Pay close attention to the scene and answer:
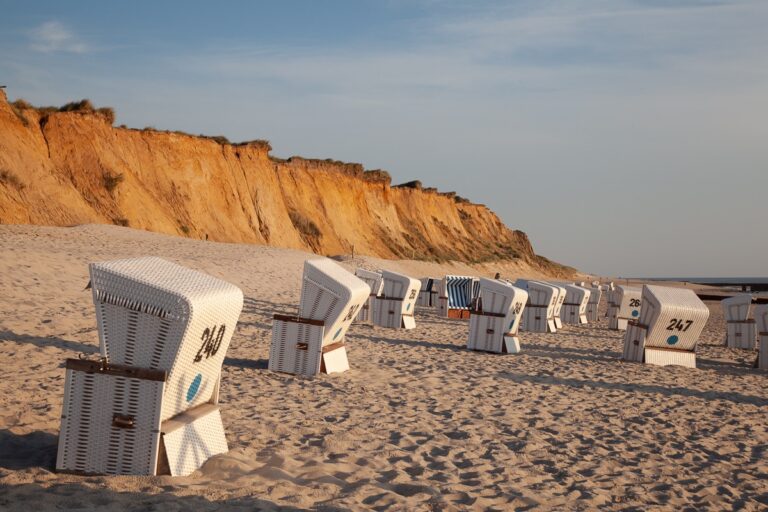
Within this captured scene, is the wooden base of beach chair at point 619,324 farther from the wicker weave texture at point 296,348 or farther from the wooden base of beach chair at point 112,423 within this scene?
the wooden base of beach chair at point 112,423

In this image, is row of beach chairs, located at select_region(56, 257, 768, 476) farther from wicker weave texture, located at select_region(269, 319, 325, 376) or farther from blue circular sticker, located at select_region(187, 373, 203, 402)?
wicker weave texture, located at select_region(269, 319, 325, 376)

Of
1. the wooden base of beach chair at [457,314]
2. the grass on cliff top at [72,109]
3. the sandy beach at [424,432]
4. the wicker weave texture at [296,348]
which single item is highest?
the grass on cliff top at [72,109]

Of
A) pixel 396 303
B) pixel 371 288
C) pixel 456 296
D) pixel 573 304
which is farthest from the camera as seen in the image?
pixel 573 304

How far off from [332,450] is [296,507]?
1.31 meters

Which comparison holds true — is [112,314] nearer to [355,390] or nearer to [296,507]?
[296,507]

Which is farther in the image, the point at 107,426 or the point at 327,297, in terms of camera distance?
the point at 327,297

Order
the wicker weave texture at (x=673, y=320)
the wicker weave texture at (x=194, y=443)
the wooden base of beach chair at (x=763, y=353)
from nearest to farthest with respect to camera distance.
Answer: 1. the wicker weave texture at (x=194, y=443)
2. the wicker weave texture at (x=673, y=320)
3. the wooden base of beach chair at (x=763, y=353)

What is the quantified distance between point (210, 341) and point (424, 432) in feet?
6.92

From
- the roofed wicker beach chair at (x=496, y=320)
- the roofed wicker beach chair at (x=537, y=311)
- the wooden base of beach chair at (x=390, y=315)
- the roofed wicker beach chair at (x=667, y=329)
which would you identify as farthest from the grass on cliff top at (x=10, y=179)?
the roofed wicker beach chair at (x=667, y=329)

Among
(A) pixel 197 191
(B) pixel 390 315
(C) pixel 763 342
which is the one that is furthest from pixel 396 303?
(A) pixel 197 191

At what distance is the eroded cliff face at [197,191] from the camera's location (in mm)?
27266

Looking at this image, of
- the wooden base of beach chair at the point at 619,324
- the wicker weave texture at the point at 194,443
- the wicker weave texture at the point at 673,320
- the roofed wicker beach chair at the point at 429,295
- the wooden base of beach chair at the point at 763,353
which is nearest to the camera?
the wicker weave texture at the point at 194,443

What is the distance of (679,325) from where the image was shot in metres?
11.3

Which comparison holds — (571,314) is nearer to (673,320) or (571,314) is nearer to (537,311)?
(537,311)
